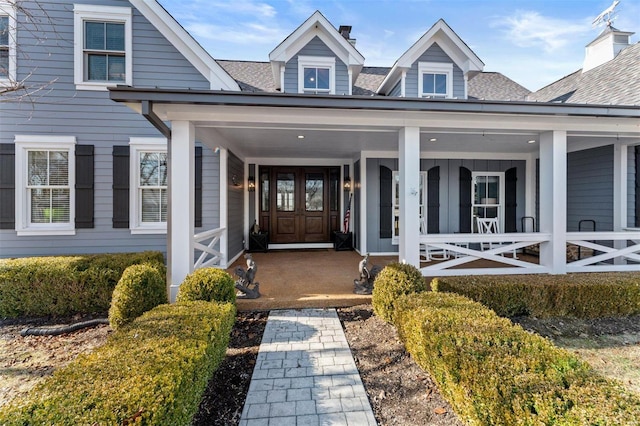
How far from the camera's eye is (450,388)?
2.00m

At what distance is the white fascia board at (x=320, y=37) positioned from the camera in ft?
21.3

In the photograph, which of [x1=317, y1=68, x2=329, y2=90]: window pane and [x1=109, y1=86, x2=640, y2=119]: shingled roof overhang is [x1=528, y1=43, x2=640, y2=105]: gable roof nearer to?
[x1=109, y1=86, x2=640, y2=119]: shingled roof overhang

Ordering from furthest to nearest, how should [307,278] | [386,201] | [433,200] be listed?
[433,200] < [386,201] < [307,278]

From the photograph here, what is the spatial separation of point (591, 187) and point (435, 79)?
4.03m

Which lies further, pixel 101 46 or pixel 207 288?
pixel 101 46

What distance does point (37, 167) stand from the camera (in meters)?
5.44

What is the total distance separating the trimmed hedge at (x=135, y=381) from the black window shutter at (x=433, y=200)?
601 cm

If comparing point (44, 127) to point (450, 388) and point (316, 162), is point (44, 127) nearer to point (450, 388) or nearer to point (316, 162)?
point (316, 162)

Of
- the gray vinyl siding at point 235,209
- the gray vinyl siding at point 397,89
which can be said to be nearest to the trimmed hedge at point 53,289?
the gray vinyl siding at point 235,209

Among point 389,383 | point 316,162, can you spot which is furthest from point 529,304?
point 316,162

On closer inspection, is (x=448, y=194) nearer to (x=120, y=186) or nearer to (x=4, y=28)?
(x=120, y=186)

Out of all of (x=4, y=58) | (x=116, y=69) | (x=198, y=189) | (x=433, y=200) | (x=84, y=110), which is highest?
(x=4, y=58)

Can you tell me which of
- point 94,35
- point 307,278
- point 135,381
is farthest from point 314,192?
point 135,381

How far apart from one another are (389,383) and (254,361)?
124 cm
